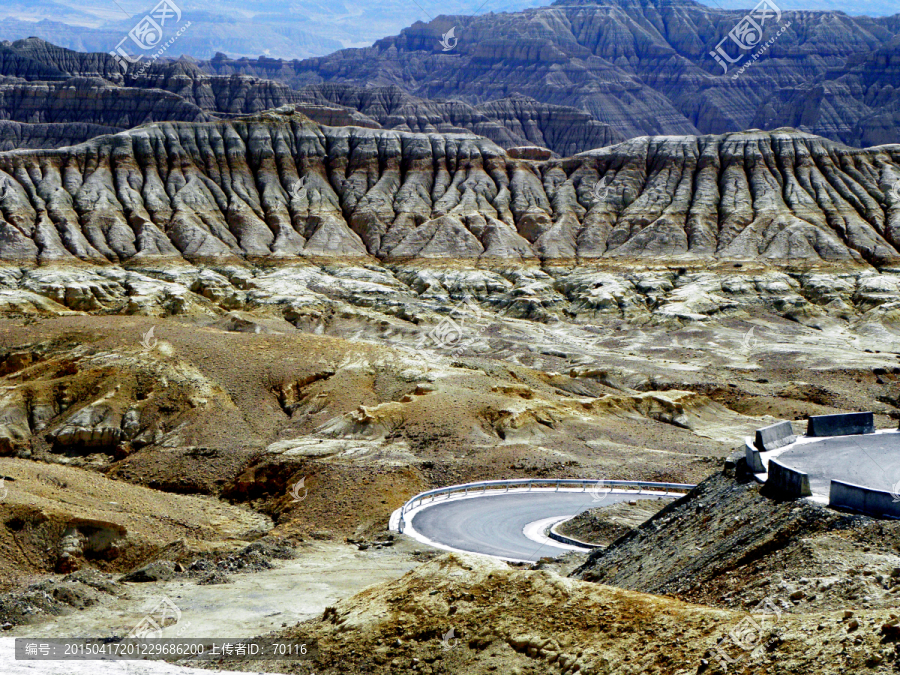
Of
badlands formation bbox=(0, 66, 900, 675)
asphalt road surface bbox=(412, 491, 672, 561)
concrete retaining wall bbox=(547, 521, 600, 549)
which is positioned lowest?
asphalt road surface bbox=(412, 491, 672, 561)

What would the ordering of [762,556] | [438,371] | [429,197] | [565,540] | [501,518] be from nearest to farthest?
[762,556] → [565,540] → [501,518] → [438,371] → [429,197]

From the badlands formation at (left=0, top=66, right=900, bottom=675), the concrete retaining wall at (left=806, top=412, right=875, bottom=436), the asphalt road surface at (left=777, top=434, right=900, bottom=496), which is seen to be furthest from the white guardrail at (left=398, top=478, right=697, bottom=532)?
the asphalt road surface at (left=777, top=434, right=900, bottom=496)

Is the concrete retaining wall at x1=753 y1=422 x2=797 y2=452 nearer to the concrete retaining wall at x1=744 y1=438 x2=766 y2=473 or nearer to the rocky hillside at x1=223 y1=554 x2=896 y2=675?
A: the concrete retaining wall at x1=744 y1=438 x2=766 y2=473

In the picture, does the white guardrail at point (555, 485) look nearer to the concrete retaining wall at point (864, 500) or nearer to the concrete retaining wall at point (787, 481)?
the concrete retaining wall at point (787, 481)

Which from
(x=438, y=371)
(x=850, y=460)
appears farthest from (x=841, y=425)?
(x=438, y=371)

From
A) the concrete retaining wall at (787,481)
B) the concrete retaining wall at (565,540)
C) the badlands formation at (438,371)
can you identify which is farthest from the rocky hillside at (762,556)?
the concrete retaining wall at (565,540)

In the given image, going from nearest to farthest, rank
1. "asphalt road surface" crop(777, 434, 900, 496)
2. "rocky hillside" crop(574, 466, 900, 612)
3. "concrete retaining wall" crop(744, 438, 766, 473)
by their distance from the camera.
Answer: "rocky hillside" crop(574, 466, 900, 612), "asphalt road surface" crop(777, 434, 900, 496), "concrete retaining wall" crop(744, 438, 766, 473)

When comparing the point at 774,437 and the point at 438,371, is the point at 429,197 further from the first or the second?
the point at 774,437
